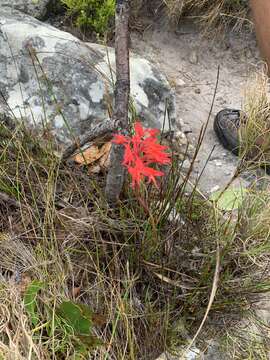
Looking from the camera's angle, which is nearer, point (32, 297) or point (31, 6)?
point (32, 297)

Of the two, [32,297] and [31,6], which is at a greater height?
[31,6]

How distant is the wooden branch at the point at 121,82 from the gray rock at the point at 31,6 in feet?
3.71

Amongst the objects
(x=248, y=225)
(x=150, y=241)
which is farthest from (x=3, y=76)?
(x=248, y=225)

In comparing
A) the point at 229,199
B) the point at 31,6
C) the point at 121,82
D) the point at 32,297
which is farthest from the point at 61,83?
the point at 32,297

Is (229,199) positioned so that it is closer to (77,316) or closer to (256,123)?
(256,123)

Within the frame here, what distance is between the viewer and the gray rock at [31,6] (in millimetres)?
2740

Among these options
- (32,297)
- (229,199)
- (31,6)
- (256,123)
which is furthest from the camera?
(31,6)

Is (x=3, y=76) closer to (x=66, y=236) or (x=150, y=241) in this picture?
(x=66, y=236)

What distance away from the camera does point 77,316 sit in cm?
162

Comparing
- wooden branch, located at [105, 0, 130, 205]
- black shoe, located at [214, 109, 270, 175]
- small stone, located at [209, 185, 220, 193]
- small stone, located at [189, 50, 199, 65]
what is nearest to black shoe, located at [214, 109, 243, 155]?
black shoe, located at [214, 109, 270, 175]

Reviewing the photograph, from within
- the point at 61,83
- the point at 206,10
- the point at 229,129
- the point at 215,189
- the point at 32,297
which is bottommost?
the point at 32,297

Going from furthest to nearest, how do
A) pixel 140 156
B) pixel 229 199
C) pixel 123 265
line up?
pixel 229 199, pixel 123 265, pixel 140 156

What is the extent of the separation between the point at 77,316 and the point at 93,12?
1756 mm

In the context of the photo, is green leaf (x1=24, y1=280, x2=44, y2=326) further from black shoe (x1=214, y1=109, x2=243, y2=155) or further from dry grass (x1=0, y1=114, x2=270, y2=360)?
black shoe (x1=214, y1=109, x2=243, y2=155)
